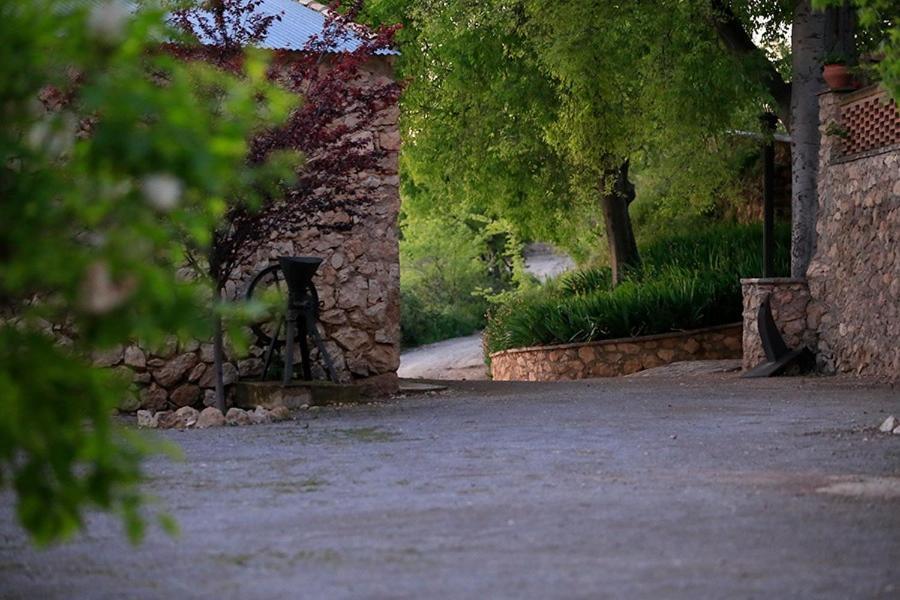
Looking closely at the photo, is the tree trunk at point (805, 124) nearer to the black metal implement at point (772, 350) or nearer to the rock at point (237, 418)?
the black metal implement at point (772, 350)

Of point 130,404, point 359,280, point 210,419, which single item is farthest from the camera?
point 359,280

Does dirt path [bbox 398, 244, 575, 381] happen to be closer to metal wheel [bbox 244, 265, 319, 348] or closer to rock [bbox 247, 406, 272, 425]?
metal wheel [bbox 244, 265, 319, 348]

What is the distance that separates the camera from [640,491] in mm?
6680

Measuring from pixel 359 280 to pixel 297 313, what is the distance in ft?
4.09

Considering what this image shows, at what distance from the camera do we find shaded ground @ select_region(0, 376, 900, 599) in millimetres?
4719

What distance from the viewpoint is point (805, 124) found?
1664 centimetres

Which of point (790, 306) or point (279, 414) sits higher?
point (790, 306)

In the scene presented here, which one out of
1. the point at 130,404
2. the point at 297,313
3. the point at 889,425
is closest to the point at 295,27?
the point at 297,313

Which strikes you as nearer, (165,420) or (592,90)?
(165,420)

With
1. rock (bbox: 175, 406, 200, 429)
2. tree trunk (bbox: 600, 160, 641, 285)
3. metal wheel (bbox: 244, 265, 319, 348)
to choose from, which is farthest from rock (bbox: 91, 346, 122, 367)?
tree trunk (bbox: 600, 160, 641, 285)

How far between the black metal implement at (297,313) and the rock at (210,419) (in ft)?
3.93

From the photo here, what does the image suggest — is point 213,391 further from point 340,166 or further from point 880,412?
point 880,412

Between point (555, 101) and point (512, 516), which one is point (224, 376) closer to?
point (512, 516)

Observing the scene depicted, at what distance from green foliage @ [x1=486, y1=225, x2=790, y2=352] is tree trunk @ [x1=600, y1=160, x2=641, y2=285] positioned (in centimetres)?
32
